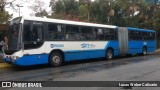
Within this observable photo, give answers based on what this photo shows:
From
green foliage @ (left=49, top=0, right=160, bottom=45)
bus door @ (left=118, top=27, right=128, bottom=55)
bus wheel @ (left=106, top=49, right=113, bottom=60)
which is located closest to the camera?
bus wheel @ (left=106, top=49, right=113, bottom=60)

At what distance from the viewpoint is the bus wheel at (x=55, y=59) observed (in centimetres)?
1562

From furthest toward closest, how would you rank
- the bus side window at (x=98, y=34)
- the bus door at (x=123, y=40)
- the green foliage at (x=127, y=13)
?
the green foliage at (x=127, y=13), the bus door at (x=123, y=40), the bus side window at (x=98, y=34)

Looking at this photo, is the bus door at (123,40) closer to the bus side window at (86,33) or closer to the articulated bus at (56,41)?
the articulated bus at (56,41)

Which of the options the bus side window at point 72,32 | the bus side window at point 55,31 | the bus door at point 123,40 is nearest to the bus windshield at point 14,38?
the bus side window at point 55,31

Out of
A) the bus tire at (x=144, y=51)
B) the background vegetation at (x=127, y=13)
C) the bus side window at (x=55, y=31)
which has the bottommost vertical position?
the bus tire at (x=144, y=51)

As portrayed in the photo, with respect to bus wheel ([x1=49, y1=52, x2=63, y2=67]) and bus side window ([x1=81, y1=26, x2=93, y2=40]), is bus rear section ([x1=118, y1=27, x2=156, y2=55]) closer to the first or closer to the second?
bus side window ([x1=81, y1=26, x2=93, y2=40])

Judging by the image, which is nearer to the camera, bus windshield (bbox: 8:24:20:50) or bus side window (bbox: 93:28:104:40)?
bus windshield (bbox: 8:24:20:50)

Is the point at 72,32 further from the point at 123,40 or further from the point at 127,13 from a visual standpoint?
the point at 127,13

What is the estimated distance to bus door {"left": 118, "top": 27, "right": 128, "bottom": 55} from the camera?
22242mm

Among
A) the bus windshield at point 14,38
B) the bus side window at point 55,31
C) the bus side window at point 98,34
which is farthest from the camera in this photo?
the bus side window at point 98,34

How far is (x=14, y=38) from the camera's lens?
14539 millimetres

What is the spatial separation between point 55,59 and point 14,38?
2.73m

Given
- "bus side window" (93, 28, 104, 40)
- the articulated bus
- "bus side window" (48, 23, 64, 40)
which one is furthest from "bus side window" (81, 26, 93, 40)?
"bus side window" (48, 23, 64, 40)

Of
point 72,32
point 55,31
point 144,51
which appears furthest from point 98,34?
point 144,51
